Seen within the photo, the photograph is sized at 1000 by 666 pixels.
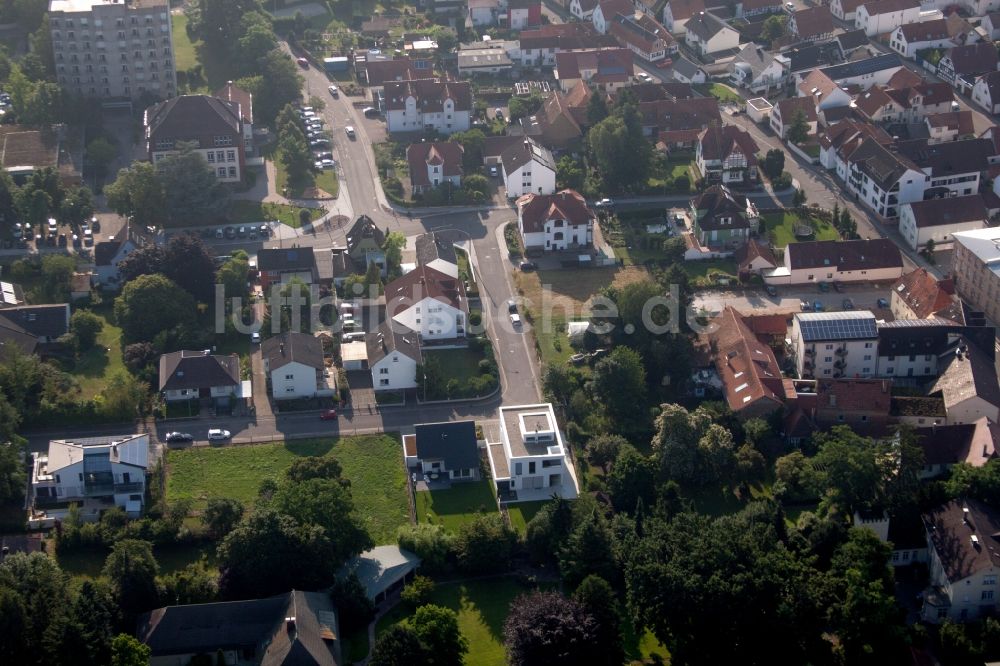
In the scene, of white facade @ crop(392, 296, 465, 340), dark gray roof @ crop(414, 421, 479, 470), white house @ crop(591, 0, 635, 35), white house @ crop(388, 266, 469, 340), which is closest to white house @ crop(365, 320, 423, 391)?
white house @ crop(388, 266, 469, 340)

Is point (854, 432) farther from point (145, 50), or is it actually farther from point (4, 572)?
point (145, 50)

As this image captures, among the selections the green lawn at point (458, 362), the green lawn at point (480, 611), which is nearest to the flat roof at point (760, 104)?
the green lawn at point (458, 362)

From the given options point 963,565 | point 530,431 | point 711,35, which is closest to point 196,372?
point 530,431

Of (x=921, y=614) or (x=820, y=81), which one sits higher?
(x=820, y=81)

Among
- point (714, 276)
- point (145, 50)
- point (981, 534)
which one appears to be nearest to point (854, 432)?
point (981, 534)

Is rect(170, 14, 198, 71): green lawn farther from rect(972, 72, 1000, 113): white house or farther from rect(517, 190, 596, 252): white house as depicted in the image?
rect(972, 72, 1000, 113): white house

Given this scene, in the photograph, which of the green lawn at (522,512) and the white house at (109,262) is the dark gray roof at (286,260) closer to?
the white house at (109,262)

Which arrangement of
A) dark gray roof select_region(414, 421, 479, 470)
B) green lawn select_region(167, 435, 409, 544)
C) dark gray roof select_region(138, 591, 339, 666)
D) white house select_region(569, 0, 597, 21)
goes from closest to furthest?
dark gray roof select_region(138, 591, 339, 666), green lawn select_region(167, 435, 409, 544), dark gray roof select_region(414, 421, 479, 470), white house select_region(569, 0, 597, 21)
